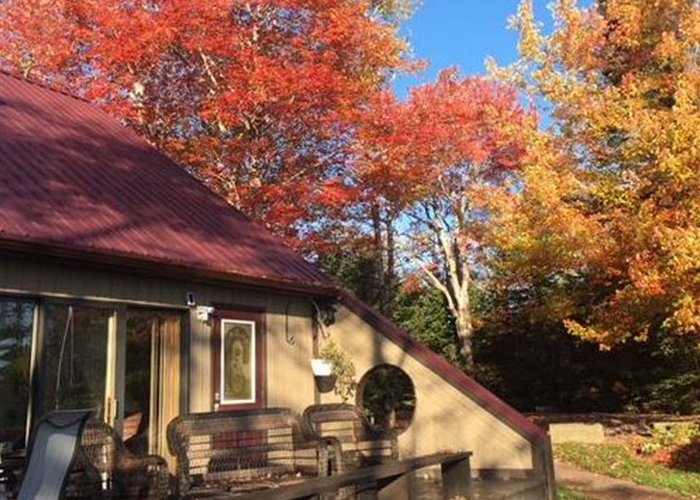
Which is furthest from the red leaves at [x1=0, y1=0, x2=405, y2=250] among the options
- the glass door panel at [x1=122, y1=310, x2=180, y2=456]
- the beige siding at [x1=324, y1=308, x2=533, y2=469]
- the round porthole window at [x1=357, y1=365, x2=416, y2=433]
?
the glass door panel at [x1=122, y1=310, x2=180, y2=456]

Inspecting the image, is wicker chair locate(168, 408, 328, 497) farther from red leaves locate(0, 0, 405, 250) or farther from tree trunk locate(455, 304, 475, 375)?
tree trunk locate(455, 304, 475, 375)

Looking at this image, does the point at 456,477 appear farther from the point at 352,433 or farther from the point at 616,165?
the point at 616,165

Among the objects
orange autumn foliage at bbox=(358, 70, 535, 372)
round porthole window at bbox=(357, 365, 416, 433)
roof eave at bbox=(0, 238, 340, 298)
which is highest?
orange autumn foliage at bbox=(358, 70, 535, 372)

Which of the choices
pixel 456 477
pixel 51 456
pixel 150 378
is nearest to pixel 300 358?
pixel 150 378

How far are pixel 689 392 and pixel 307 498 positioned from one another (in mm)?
16007

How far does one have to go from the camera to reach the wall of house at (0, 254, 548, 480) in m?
7.88

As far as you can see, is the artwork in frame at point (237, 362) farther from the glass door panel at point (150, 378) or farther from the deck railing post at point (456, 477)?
the deck railing post at point (456, 477)

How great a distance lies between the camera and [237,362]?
9555 mm

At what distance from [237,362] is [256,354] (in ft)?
1.29

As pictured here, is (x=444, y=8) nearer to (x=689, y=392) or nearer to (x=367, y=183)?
(x=367, y=183)

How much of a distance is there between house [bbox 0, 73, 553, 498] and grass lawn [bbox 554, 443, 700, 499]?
7.43ft

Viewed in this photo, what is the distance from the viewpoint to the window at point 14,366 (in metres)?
6.74

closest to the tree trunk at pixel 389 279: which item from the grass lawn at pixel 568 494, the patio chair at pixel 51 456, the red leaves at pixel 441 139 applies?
the red leaves at pixel 441 139

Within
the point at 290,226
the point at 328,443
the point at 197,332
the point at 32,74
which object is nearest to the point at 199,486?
the point at 328,443
